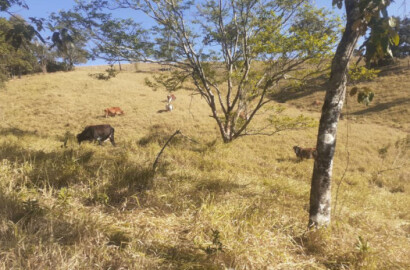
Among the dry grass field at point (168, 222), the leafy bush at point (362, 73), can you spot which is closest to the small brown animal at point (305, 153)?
the leafy bush at point (362, 73)

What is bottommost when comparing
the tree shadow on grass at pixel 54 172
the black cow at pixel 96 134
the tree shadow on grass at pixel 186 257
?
the tree shadow on grass at pixel 186 257

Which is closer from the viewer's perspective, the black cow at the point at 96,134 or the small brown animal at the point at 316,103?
the black cow at the point at 96,134

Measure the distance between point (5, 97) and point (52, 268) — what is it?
95.3 feet

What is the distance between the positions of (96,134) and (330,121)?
354 inches

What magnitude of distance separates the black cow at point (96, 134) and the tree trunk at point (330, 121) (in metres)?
8.08

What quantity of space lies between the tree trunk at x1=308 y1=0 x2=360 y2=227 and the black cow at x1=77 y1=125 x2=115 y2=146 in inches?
318

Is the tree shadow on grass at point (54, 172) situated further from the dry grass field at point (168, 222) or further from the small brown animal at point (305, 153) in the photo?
the small brown animal at point (305, 153)

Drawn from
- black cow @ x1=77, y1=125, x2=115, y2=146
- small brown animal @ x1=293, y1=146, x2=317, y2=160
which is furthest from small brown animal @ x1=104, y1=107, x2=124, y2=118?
small brown animal @ x1=293, y1=146, x2=317, y2=160

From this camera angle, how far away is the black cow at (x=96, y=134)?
916cm

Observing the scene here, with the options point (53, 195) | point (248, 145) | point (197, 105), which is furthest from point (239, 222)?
point (197, 105)

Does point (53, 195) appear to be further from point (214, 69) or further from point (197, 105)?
point (197, 105)

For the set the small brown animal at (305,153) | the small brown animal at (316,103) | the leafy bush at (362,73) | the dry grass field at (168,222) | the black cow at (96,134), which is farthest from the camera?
the small brown animal at (316,103)

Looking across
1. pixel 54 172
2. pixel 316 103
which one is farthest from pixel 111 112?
pixel 316 103

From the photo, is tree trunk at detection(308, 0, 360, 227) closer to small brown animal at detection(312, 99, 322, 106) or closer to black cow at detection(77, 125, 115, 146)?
black cow at detection(77, 125, 115, 146)
